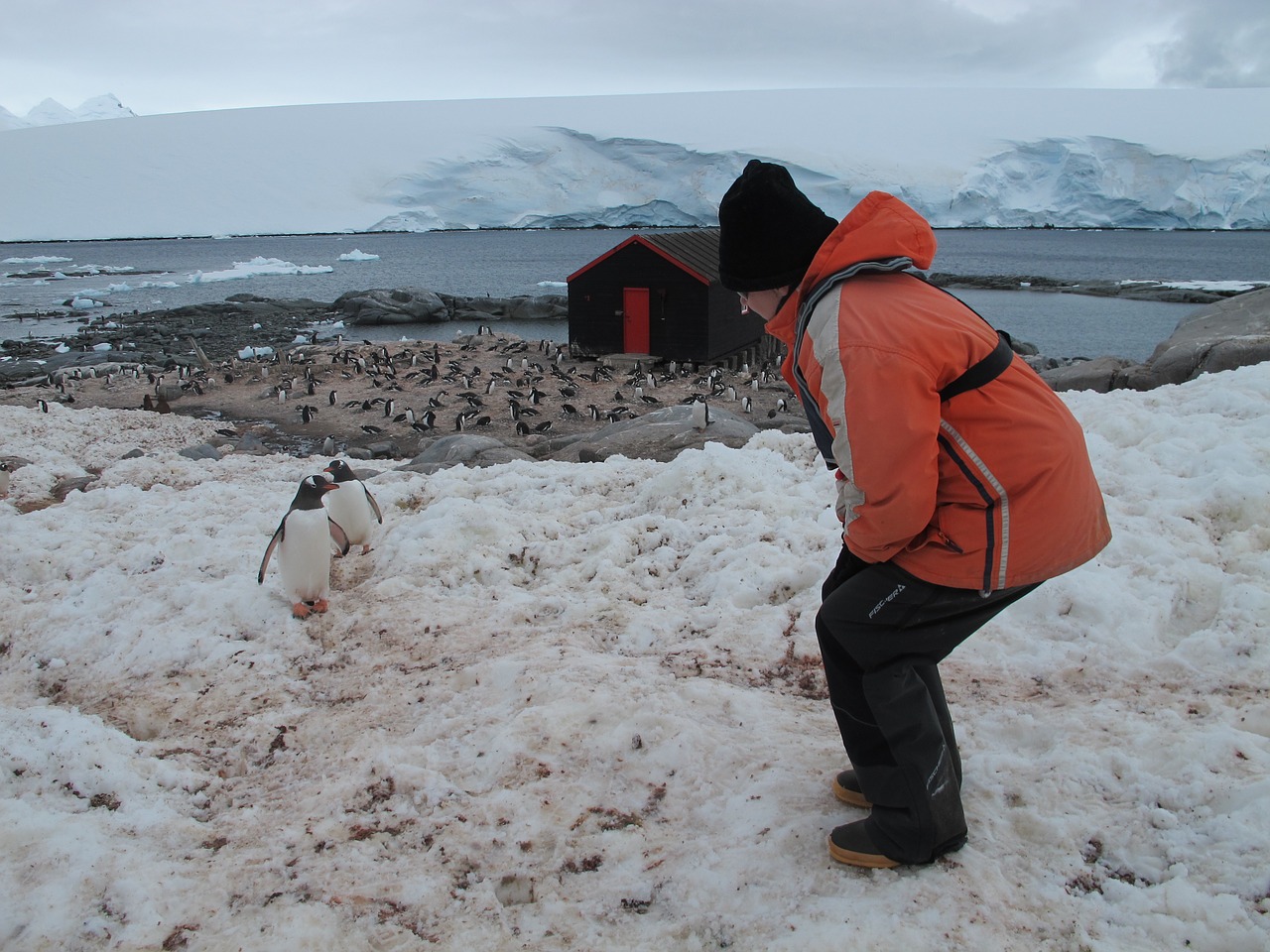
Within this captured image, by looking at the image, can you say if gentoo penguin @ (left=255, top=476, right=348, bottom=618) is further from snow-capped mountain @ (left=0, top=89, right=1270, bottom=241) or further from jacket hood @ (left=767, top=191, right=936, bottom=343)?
snow-capped mountain @ (left=0, top=89, right=1270, bottom=241)

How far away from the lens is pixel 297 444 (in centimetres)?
1448

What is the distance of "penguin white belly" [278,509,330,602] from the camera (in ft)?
14.4

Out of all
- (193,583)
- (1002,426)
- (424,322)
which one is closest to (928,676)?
(1002,426)

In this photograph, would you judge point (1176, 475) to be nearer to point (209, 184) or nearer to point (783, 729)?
point (783, 729)

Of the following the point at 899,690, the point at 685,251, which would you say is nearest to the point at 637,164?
the point at 685,251

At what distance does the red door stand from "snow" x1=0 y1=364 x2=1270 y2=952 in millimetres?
16851

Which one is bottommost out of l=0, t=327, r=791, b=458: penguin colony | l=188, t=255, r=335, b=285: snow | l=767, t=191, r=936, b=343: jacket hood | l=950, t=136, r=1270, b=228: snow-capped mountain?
l=0, t=327, r=791, b=458: penguin colony

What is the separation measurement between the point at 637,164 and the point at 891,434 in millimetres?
88821

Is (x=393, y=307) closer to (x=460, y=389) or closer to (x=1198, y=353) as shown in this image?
(x=460, y=389)

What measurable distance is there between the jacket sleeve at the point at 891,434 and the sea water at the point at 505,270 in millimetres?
29432

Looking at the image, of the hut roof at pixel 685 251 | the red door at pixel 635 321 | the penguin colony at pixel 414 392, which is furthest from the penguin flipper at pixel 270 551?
the red door at pixel 635 321

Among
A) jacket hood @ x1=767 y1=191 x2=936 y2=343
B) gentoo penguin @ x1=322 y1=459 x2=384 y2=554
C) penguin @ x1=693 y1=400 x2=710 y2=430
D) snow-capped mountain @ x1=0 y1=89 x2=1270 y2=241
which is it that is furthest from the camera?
snow-capped mountain @ x1=0 y1=89 x2=1270 y2=241

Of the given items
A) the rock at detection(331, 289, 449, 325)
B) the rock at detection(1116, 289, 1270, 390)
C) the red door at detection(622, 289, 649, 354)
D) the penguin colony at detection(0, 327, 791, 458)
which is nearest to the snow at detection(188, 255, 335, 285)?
the rock at detection(331, 289, 449, 325)

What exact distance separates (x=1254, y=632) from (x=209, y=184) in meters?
117
